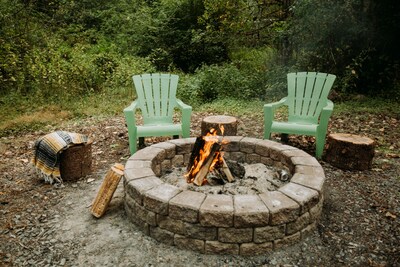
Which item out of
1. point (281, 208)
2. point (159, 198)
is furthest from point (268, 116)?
point (159, 198)

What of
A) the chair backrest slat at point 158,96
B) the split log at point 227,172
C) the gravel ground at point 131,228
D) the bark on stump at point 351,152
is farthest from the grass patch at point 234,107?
the split log at point 227,172

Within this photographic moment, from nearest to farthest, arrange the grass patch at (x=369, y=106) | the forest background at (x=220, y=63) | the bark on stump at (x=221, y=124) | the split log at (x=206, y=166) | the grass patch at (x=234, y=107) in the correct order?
the split log at (x=206, y=166), the bark on stump at (x=221, y=124), the grass patch at (x=369, y=106), the grass patch at (x=234, y=107), the forest background at (x=220, y=63)

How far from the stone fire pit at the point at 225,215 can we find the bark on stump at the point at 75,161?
3.22 feet

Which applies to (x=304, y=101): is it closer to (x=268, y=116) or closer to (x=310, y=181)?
(x=268, y=116)

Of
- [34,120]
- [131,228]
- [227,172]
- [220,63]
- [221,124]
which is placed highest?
[220,63]

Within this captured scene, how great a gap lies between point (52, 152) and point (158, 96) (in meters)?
1.63

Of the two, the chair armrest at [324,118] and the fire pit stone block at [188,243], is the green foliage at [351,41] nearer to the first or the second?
the chair armrest at [324,118]

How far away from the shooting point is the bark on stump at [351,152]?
3.48 meters

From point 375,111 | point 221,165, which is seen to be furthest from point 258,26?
point 221,165

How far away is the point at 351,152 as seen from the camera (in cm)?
353

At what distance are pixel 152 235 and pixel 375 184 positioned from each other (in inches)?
94.3

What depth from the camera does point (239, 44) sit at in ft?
26.5

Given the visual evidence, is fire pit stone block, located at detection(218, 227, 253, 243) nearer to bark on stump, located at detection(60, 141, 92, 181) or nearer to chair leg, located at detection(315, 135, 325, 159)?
bark on stump, located at detection(60, 141, 92, 181)

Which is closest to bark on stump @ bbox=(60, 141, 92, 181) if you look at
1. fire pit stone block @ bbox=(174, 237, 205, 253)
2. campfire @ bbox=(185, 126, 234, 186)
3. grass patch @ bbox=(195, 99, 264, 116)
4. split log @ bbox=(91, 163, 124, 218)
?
split log @ bbox=(91, 163, 124, 218)
